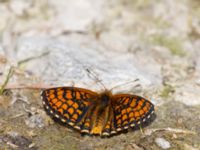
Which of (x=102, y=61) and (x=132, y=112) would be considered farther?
(x=102, y=61)

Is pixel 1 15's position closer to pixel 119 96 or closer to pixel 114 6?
pixel 114 6

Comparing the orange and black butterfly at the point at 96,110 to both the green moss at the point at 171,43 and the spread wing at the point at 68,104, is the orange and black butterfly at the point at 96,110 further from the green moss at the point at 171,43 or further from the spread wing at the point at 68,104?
the green moss at the point at 171,43

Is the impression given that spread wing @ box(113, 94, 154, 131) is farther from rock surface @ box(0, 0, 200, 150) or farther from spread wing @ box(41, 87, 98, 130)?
spread wing @ box(41, 87, 98, 130)

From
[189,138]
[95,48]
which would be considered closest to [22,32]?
[95,48]

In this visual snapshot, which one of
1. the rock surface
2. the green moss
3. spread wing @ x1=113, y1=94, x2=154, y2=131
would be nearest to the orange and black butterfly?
spread wing @ x1=113, y1=94, x2=154, y2=131

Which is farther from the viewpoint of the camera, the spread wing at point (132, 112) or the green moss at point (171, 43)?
the green moss at point (171, 43)

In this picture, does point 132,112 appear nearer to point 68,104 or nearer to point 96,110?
point 96,110

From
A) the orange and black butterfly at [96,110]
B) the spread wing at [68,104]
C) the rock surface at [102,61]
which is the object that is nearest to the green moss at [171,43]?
the rock surface at [102,61]

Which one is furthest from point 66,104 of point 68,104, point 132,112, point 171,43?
point 171,43
